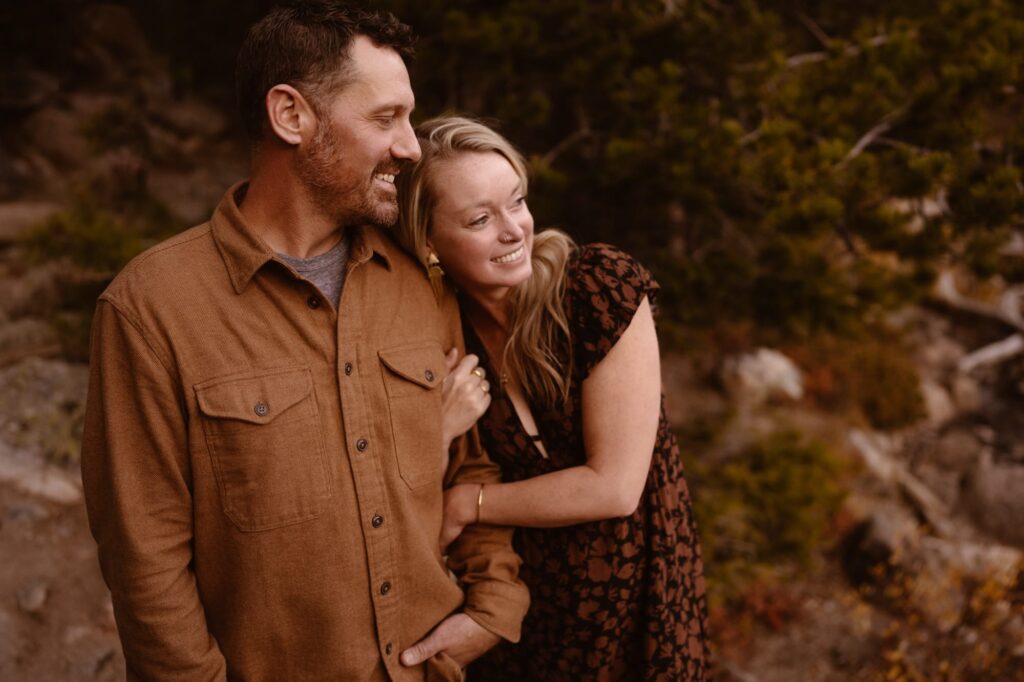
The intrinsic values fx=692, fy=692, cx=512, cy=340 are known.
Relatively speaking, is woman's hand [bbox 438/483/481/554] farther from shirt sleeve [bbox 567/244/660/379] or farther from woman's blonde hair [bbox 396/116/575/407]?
shirt sleeve [bbox 567/244/660/379]

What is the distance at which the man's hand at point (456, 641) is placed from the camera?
179 centimetres

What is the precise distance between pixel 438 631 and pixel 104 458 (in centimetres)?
92

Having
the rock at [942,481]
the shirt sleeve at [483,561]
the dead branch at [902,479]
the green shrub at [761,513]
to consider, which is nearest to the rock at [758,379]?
the dead branch at [902,479]

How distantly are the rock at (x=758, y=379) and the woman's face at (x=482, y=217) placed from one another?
456cm

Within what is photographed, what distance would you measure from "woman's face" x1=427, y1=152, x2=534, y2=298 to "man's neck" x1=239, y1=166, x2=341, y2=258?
0.33 meters

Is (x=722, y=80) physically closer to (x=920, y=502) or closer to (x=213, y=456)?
(x=213, y=456)

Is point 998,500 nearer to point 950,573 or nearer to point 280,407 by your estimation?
point 950,573

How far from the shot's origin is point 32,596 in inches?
121

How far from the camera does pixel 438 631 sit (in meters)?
1.83

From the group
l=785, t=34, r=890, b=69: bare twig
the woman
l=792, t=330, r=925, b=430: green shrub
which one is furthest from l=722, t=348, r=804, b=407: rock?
the woman

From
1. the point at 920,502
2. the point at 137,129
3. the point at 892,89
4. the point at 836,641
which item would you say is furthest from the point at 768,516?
the point at 137,129

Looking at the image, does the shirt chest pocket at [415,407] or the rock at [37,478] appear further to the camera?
the rock at [37,478]

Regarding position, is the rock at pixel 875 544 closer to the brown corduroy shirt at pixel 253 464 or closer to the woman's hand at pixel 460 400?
the woman's hand at pixel 460 400

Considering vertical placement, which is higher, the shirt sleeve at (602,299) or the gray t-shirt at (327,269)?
the gray t-shirt at (327,269)
